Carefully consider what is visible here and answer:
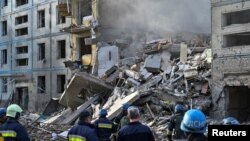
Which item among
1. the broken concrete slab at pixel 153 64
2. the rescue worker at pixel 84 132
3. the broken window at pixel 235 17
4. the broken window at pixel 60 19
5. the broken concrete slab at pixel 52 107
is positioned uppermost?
the broken window at pixel 60 19

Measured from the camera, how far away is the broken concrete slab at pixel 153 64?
22.6m

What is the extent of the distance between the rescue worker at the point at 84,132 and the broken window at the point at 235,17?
43.4 ft

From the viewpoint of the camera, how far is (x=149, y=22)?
27969mm

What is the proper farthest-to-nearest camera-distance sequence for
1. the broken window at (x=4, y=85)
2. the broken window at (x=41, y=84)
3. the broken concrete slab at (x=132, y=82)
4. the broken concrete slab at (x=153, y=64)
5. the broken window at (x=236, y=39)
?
the broken window at (x=4, y=85) → the broken window at (x=41, y=84) → the broken concrete slab at (x=153, y=64) → the broken concrete slab at (x=132, y=82) → the broken window at (x=236, y=39)

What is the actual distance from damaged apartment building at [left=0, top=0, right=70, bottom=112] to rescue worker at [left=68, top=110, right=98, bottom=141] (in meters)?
24.5

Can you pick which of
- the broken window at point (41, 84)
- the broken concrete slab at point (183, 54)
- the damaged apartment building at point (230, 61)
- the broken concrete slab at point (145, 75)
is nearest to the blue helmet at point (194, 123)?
the damaged apartment building at point (230, 61)

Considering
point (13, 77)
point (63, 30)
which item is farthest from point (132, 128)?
point (13, 77)

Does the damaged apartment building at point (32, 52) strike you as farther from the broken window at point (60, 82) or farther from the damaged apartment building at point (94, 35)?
the damaged apartment building at point (94, 35)

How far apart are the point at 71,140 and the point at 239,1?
13288 mm

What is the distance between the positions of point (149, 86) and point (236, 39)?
4666 mm

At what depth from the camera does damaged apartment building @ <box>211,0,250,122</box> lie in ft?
58.5

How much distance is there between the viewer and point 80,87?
22.0 meters

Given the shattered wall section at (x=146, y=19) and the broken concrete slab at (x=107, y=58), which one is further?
the shattered wall section at (x=146, y=19)

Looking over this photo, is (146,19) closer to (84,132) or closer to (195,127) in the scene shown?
(84,132)
